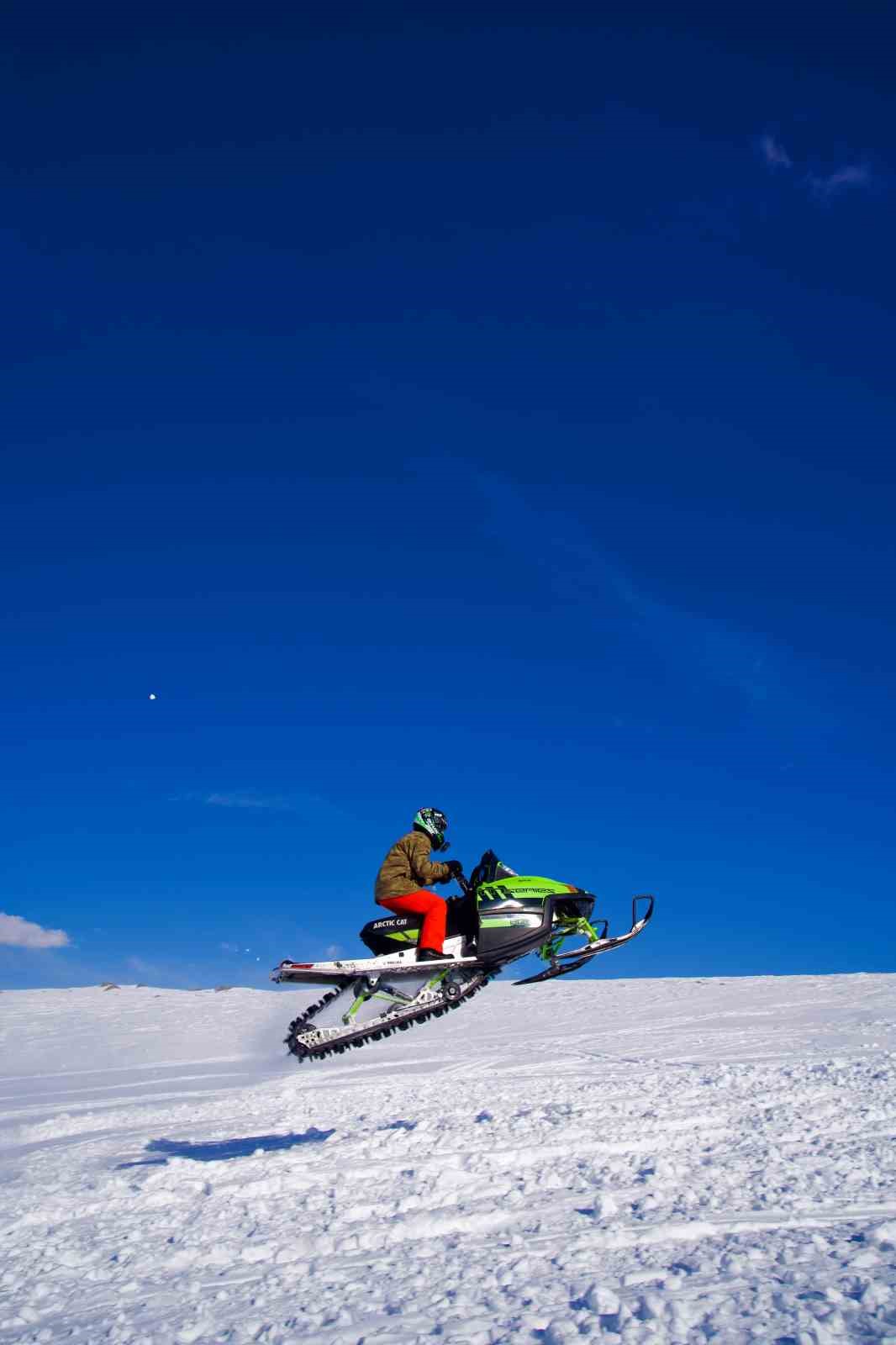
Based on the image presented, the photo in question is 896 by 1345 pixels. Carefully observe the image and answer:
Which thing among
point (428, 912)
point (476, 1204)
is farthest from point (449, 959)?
point (476, 1204)

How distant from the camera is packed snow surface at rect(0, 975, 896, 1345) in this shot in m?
4.74

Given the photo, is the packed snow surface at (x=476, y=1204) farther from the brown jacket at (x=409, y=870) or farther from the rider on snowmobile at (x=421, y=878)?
the brown jacket at (x=409, y=870)

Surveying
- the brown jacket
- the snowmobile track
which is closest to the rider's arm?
the brown jacket

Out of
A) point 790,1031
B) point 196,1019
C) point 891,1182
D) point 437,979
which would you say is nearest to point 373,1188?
point 437,979

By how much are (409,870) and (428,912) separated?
A: 46 centimetres

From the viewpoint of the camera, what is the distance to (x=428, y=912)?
30.6 ft

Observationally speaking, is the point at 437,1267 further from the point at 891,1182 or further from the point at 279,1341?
the point at 891,1182

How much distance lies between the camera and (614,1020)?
2205 cm

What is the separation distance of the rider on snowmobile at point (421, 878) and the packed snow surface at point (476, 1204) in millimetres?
2005

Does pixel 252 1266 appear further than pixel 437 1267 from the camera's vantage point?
Yes

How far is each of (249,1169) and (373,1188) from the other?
5.67ft

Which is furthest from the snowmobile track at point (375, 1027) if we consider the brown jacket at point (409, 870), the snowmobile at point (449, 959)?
the brown jacket at point (409, 870)

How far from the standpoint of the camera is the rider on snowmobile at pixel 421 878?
9305mm

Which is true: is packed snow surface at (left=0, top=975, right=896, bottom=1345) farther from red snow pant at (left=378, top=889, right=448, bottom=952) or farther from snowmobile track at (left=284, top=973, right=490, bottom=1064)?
red snow pant at (left=378, top=889, right=448, bottom=952)
